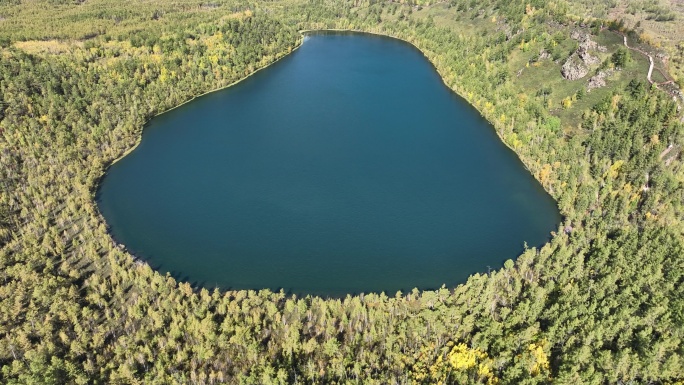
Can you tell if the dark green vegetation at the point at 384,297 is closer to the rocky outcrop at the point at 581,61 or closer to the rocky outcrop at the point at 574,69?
the rocky outcrop at the point at 574,69

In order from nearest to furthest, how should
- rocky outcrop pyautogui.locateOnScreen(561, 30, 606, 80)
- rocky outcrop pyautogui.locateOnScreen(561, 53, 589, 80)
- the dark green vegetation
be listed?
the dark green vegetation, rocky outcrop pyautogui.locateOnScreen(561, 53, 589, 80), rocky outcrop pyautogui.locateOnScreen(561, 30, 606, 80)

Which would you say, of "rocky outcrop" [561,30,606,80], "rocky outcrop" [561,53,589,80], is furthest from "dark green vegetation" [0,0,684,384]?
"rocky outcrop" [561,30,606,80]

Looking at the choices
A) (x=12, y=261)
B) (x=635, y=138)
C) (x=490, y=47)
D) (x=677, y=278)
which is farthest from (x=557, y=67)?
(x=12, y=261)

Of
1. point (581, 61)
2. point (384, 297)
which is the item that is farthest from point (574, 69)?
point (384, 297)

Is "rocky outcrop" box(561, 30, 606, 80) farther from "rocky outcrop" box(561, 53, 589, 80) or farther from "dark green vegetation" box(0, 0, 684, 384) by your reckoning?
→ "dark green vegetation" box(0, 0, 684, 384)

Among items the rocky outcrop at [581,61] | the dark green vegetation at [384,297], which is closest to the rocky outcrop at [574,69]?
the rocky outcrop at [581,61]

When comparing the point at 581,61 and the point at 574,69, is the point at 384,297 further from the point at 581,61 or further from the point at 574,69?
the point at 581,61
